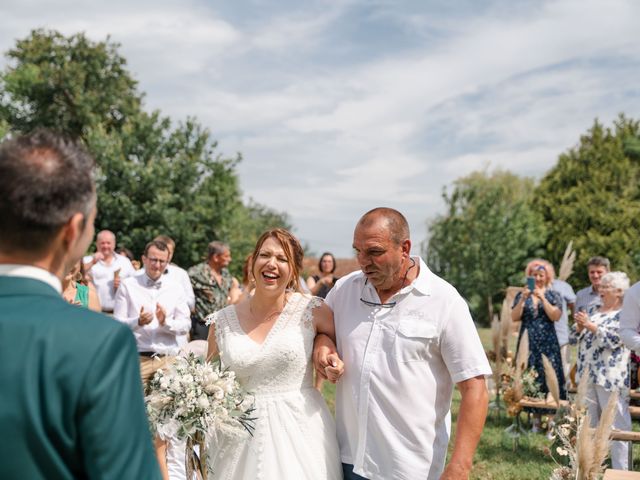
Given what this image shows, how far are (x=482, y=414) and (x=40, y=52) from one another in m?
34.8

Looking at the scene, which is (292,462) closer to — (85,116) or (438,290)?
(438,290)

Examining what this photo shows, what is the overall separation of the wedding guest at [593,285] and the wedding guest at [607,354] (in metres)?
0.76

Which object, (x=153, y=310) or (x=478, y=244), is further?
(x=478, y=244)

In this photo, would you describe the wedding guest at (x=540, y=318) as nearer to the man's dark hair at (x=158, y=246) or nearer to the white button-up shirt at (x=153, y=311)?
the white button-up shirt at (x=153, y=311)

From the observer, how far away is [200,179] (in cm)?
2350

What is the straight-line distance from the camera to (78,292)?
6.43 metres

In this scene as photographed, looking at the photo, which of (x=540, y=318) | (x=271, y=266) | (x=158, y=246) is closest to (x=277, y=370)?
(x=271, y=266)

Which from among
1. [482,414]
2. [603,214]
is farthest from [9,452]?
[603,214]

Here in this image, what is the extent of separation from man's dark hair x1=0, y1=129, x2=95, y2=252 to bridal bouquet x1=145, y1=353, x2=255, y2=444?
7.63 feet

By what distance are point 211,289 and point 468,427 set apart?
645cm

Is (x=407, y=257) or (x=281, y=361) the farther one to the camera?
(x=281, y=361)

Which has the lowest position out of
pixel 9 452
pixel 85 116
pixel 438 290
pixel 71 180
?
pixel 9 452

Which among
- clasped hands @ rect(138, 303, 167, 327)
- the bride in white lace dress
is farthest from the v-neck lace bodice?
clasped hands @ rect(138, 303, 167, 327)

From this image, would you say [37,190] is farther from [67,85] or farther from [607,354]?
[67,85]
